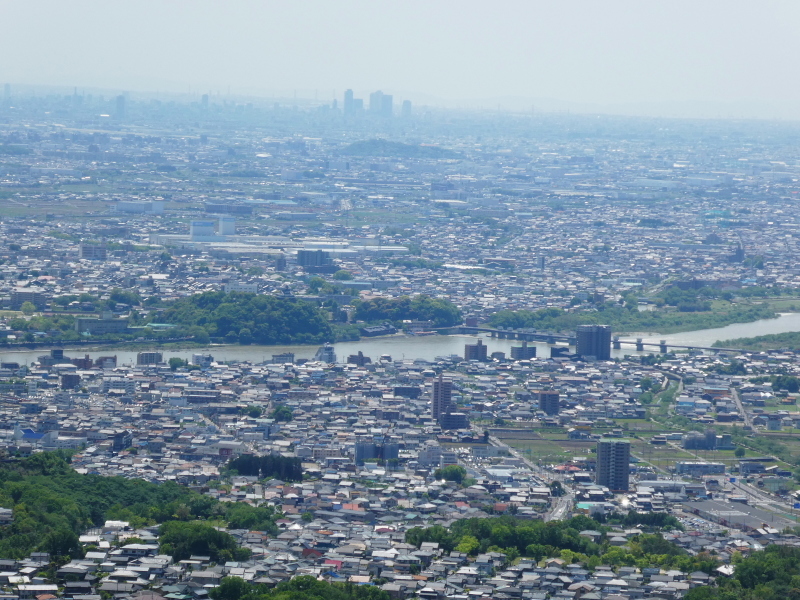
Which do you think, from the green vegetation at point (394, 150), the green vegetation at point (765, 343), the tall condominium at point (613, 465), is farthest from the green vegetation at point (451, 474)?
the green vegetation at point (394, 150)

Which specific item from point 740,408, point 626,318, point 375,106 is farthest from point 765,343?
point 375,106

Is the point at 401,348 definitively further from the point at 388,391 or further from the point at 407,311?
the point at 388,391

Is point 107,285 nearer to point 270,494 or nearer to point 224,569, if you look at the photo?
point 270,494

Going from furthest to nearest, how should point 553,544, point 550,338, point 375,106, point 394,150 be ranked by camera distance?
point 375,106, point 394,150, point 550,338, point 553,544

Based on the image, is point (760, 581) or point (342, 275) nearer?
point (760, 581)

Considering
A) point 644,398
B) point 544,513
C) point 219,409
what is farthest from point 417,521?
point 644,398

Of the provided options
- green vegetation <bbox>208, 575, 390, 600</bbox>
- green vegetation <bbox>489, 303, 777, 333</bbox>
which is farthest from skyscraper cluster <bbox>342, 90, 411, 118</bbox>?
green vegetation <bbox>208, 575, 390, 600</bbox>
